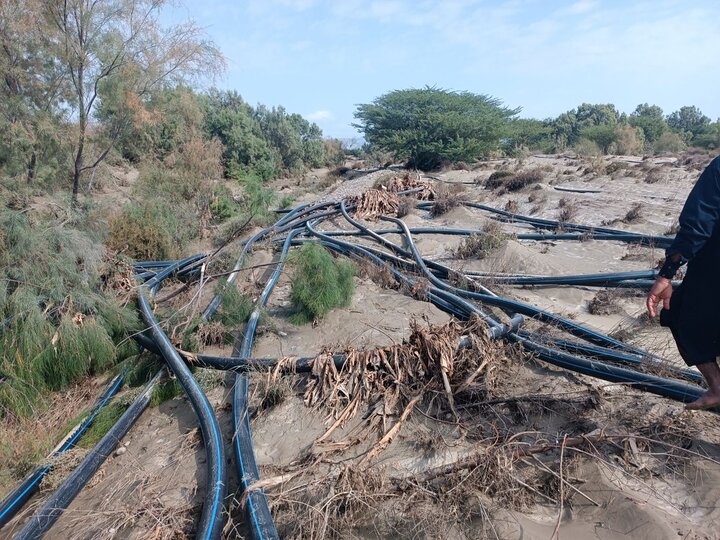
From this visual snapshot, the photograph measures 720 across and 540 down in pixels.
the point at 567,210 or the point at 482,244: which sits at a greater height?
the point at 567,210

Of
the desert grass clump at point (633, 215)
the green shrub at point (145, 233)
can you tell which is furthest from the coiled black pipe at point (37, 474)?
the desert grass clump at point (633, 215)

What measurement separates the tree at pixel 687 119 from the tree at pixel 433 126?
1112 inches

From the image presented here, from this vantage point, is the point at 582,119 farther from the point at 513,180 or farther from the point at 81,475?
the point at 81,475

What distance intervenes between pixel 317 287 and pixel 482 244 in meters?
3.42

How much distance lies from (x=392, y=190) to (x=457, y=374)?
10204 mm

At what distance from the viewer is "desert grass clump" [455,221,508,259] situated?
737 cm

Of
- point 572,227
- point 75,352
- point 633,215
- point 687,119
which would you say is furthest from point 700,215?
point 687,119

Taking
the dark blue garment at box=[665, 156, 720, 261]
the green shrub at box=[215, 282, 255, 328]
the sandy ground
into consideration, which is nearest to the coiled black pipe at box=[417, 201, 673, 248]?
the sandy ground

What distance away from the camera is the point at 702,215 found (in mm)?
2422

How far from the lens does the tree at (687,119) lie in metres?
42.8

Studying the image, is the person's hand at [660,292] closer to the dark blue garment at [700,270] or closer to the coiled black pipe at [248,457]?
the dark blue garment at [700,270]

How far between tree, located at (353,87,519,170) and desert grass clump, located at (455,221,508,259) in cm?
1380

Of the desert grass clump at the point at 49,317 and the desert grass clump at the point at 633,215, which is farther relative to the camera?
the desert grass clump at the point at 633,215

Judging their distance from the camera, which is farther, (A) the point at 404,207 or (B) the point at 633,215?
(A) the point at 404,207
